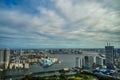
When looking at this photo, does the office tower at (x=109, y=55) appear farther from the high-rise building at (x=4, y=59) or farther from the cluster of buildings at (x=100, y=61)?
the high-rise building at (x=4, y=59)

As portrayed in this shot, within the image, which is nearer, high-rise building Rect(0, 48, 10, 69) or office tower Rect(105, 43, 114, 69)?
high-rise building Rect(0, 48, 10, 69)

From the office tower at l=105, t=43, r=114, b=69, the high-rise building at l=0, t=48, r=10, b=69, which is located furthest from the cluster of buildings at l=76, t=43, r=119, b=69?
the high-rise building at l=0, t=48, r=10, b=69

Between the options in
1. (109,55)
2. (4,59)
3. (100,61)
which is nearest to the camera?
(4,59)

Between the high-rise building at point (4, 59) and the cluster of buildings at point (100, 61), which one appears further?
the cluster of buildings at point (100, 61)

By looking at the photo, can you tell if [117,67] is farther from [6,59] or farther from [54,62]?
[6,59]

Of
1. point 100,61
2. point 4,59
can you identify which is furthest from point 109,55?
point 4,59

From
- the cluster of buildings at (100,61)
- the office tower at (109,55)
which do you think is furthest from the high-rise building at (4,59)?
the office tower at (109,55)

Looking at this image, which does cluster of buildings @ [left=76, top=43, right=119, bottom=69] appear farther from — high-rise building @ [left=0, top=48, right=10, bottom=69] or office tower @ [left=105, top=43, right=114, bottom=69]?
high-rise building @ [left=0, top=48, right=10, bottom=69]

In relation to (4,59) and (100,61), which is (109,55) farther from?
(4,59)

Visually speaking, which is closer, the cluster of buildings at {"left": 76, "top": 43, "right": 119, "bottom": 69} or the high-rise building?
the high-rise building

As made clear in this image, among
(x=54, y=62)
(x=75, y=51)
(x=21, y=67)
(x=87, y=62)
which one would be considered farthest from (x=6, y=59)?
(x=75, y=51)

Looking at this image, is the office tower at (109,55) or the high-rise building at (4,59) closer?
the high-rise building at (4,59)
